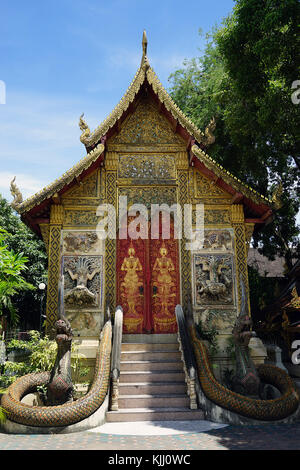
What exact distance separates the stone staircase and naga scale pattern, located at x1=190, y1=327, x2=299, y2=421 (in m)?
0.46

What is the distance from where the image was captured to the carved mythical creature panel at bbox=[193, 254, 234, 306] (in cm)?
904

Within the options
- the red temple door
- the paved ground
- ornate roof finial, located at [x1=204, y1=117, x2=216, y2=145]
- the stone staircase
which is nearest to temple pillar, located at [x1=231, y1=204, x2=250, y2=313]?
the red temple door

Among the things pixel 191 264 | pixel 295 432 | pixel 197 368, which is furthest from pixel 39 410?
pixel 191 264

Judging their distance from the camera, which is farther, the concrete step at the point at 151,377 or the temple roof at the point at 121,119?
the temple roof at the point at 121,119

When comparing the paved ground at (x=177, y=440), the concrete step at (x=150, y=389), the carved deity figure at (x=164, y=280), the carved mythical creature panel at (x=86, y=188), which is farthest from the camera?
the carved mythical creature panel at (x=86, y=188)

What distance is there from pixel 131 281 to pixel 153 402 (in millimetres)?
3116

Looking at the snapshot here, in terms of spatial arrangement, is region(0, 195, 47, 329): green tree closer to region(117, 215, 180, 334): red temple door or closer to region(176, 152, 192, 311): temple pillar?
region(117, 215, 180, 334): red temple door

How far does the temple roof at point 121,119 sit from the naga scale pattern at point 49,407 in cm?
369

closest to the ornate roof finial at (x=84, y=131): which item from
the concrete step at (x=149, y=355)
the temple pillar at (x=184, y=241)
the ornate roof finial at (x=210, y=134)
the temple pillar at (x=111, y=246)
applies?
the temple pillar at (x=111, y=246)

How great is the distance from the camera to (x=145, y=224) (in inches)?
380

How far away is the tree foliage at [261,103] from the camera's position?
9.20 meters

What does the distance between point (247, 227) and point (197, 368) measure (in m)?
3.92

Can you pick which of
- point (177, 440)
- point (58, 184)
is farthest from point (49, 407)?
point (58, 184)

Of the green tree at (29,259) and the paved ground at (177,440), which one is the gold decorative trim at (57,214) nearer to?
the paved ground at (177,440)
